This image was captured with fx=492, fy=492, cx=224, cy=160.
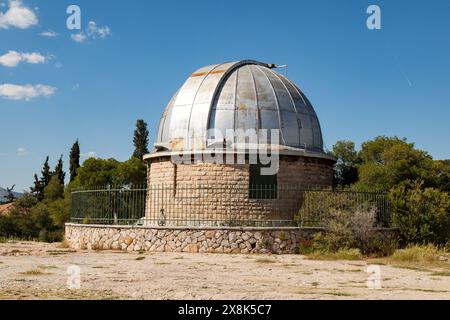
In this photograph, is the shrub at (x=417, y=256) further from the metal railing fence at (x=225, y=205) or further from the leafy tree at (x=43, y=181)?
the leafy tree at (x=43, y=181)

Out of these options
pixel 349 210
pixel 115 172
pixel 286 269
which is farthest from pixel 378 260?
pixel 115 172

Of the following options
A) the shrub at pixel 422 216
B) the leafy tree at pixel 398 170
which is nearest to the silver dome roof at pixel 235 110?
the leafy tree at pixel 398 170

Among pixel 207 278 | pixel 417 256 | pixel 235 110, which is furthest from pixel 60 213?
pixel 417 256

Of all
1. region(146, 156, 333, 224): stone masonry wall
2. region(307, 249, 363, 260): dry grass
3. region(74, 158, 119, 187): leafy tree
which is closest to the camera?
region(307, 249, 363, 260): dry grass

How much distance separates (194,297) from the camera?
7586mm

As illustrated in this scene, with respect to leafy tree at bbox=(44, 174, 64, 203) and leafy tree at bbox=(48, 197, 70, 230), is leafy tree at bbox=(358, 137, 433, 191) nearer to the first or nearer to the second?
leafy tree at bbox=(48, 197, 70, 230)

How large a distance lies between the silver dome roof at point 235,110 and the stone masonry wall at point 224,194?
2.91 feet

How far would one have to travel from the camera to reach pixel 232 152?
18.5 metres

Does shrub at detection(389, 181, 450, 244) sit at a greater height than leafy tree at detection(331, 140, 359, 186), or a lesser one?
lesser

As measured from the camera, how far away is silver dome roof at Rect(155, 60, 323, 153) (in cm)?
1947

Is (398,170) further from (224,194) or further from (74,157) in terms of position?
(74,157)

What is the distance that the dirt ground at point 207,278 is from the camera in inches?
313

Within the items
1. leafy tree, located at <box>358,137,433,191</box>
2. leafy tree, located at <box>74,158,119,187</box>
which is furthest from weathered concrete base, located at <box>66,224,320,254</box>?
leafy tree, located at <box>74,158,119,187</box>

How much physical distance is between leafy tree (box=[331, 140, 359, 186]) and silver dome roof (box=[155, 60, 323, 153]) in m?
4.20
